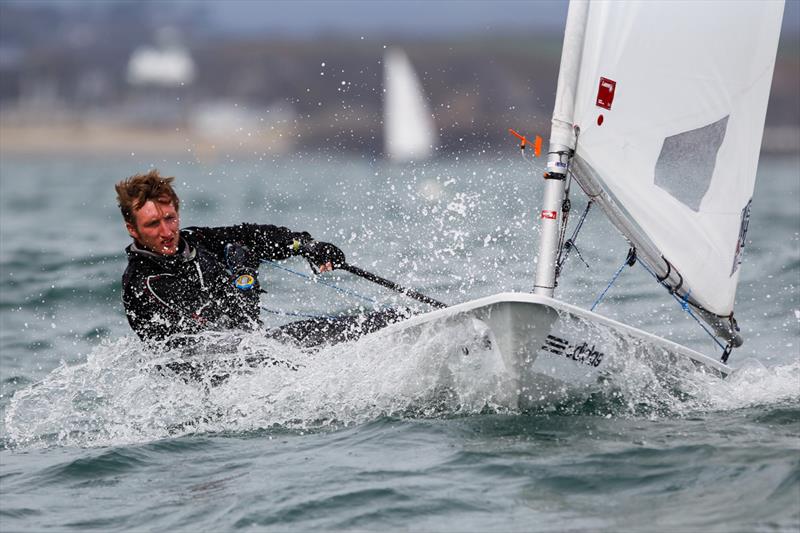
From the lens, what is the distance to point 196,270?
579cm

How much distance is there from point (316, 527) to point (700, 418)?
1987 millimetres

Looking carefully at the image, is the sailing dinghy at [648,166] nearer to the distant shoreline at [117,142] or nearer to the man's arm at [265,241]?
the man's arm at [265,241]

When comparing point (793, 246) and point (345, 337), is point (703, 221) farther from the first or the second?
point (793, 246)

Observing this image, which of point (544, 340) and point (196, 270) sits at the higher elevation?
point (196, 270)

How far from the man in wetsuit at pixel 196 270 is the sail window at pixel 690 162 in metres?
1.53

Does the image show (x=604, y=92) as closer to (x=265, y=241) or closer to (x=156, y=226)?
(x=265, y=241)

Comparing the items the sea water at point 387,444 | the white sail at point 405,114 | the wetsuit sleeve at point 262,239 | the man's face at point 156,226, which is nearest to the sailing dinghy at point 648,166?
the sea water at point 387,444

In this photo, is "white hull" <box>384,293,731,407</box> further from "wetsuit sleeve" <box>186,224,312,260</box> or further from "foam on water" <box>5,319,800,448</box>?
"wetsuit sleeve" <box>186,224,312,260</box>

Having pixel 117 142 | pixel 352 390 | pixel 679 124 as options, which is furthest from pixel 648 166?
pixel 117 142

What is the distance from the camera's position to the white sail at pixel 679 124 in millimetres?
5371

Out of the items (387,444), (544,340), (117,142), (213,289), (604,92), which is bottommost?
(387,444)

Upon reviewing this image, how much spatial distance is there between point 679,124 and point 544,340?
1.38 m

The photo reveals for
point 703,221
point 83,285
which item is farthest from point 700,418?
point 83,285

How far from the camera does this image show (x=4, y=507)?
472 cm
